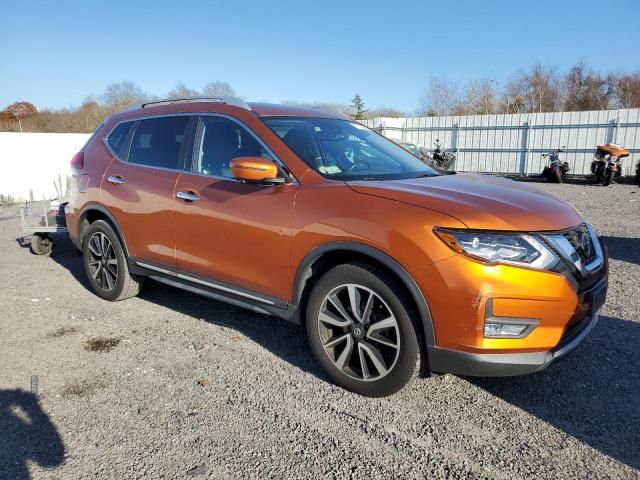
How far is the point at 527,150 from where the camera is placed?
67.6 feet

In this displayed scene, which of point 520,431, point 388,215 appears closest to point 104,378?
Answer: point 388,215

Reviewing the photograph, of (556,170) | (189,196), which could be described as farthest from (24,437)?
(556,170)

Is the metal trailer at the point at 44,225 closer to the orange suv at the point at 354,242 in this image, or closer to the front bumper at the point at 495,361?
the orange suv at the point at 354,242

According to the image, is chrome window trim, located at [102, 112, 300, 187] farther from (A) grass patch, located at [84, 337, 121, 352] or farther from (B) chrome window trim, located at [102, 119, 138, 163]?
(A) grass patch, located at [84, 337, 121, 352]

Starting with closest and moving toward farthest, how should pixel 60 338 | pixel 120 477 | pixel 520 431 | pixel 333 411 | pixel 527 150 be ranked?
pixel 120 477, pixel 520 431, pixel 333 411, pixel 60 338, pixel 527 150

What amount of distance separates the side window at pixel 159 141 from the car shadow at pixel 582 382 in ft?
4.90

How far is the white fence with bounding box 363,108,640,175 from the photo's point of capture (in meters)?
18.6

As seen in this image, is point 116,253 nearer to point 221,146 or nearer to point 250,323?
point 250,323

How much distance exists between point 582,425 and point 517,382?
0.54m

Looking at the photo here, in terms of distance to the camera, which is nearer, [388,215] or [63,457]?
[63,457]

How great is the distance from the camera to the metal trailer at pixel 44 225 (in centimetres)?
691

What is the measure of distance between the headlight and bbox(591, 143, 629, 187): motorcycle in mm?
16168

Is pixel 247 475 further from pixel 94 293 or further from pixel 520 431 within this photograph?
pixel 94 293

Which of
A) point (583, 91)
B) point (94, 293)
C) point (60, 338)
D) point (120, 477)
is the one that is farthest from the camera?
point (583, 91)
